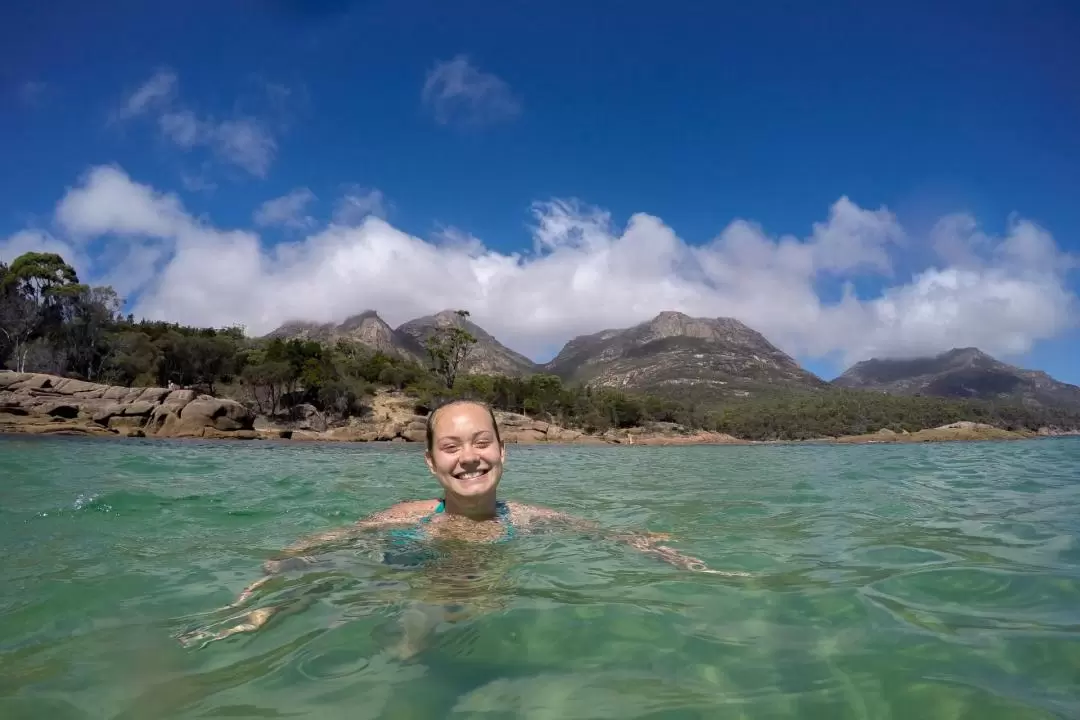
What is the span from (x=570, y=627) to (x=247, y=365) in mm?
64801

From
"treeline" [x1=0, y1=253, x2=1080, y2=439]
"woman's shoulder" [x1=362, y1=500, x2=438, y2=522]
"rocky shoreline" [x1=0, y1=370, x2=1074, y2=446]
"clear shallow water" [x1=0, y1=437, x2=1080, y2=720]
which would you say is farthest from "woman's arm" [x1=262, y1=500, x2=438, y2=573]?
"treeline" [x1=0, y1=253, x2=1080, y2=439]

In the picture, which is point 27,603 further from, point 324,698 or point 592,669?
point 592,669

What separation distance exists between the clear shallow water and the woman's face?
0.53 metres

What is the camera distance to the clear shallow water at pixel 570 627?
2043 mm

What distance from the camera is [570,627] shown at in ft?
8.95

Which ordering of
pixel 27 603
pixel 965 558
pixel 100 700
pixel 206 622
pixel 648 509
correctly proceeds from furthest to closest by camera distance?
pixel 648 509
pixel 965 558
pixel 27 603
pixel 206 622
pixel 100 700

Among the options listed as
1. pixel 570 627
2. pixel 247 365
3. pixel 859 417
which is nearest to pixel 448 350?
pixel 247 365

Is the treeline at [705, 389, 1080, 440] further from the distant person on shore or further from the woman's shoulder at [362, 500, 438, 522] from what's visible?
the distant person on shore

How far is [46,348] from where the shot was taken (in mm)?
48625

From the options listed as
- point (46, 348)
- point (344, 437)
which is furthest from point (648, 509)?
point (46, 348)

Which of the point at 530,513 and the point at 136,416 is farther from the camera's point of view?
the point at 136,416

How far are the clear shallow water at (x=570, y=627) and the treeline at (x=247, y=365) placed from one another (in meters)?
40.0

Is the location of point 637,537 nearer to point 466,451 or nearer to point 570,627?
point 466,451

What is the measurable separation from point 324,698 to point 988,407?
16312cm
